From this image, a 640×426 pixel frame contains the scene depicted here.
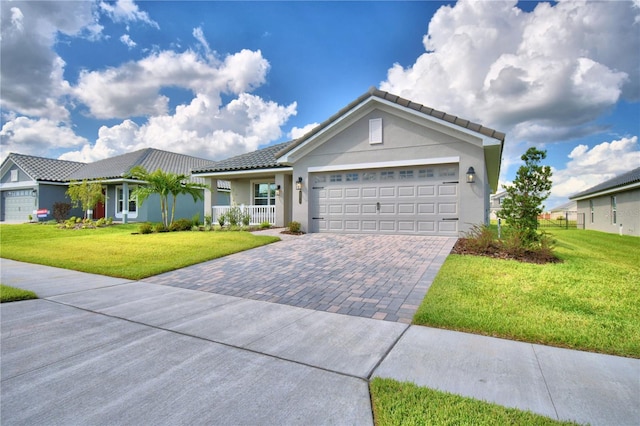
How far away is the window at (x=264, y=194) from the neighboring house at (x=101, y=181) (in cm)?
528

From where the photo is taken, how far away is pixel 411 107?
1129cm

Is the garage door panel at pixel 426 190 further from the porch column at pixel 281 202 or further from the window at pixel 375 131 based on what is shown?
the porch column at pixel 281 202

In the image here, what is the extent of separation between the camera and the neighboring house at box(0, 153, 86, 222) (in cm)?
2455

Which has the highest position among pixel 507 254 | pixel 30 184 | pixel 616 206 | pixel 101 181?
pixel 30 184

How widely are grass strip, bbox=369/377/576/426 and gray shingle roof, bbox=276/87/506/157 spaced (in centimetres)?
988

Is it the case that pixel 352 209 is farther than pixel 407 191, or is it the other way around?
pixel 352 209

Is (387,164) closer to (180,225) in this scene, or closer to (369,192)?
(369,192)

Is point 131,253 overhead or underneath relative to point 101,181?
underneath

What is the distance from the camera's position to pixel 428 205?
1138 centimetres

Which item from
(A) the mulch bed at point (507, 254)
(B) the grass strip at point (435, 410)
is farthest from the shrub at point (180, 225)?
(B) the grass strip at point (435, 410)

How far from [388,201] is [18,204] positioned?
109 feet

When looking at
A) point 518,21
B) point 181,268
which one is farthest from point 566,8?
point 181,268

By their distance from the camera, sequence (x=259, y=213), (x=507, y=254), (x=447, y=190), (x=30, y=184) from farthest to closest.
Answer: (x=30, y=184), (x=259, y=213), (x=447, y=190), (x=507, y=254)

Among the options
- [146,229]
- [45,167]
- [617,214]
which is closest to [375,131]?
[146,229]
